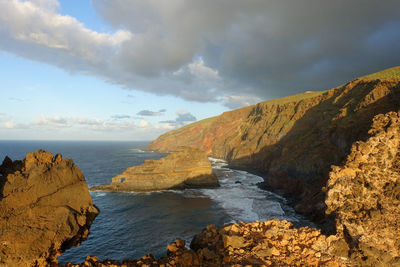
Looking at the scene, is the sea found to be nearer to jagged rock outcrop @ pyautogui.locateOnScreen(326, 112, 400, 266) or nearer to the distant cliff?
the distant cliff

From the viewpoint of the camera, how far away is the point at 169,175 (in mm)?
50469

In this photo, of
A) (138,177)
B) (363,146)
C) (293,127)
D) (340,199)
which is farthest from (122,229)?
(293,127)

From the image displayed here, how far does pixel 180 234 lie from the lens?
26078 millimetres

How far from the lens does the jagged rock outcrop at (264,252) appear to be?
11.7 meters

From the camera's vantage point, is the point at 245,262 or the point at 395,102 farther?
the point at 395,102

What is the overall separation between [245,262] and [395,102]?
2660 cm

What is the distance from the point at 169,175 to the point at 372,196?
138 feet

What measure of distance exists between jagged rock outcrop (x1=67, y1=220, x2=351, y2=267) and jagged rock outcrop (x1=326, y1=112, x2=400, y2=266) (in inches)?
47.5

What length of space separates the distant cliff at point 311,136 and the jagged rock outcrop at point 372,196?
141 inches

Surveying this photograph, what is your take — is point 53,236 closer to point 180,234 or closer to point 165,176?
point 180,234

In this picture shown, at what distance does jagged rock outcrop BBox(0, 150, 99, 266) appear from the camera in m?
10.4

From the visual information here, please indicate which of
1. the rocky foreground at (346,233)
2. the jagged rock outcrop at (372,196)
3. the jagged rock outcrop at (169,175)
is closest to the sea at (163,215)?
the jagged rock outcrop at (169,175)

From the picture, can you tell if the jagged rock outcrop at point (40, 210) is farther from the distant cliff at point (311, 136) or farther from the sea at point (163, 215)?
the distant cliff at point (311, 136)

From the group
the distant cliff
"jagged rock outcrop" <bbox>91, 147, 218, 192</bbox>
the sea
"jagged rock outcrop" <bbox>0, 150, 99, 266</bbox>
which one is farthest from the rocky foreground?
"jagged rock outcrop" <bbox>91, 147, 218, 192</bbox>
